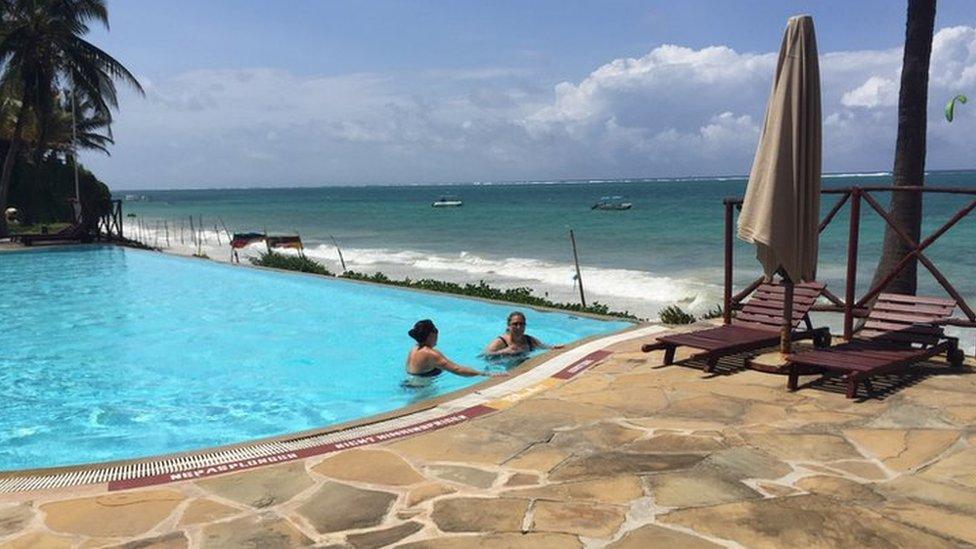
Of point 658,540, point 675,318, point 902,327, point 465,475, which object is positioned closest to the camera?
point 658,540

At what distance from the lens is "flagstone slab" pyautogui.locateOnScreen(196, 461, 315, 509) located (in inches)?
158

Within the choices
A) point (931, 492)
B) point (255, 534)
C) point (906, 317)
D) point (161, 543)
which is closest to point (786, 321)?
point (906, 317)

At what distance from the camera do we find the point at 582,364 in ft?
23.7

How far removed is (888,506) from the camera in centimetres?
372

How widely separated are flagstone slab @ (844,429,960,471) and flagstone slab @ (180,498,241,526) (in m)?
3.76

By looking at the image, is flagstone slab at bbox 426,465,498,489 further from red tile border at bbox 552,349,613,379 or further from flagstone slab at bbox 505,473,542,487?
red tile border at bbox 552,349,613,379

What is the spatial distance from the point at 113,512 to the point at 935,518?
4185 millimetres

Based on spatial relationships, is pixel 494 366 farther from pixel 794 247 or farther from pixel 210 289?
pixel 210 289

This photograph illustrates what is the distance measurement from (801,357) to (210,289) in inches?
536

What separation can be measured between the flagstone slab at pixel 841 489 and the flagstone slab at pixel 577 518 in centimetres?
111

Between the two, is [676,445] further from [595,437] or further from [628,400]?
[628,400]

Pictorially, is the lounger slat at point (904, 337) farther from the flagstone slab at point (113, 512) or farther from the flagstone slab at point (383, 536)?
the flagstone slab at point (113, 512)

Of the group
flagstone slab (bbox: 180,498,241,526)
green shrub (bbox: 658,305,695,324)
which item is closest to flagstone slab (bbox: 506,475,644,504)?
flagstone slab (bbox: 180,498,241,526)

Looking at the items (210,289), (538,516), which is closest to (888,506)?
(538,516)
